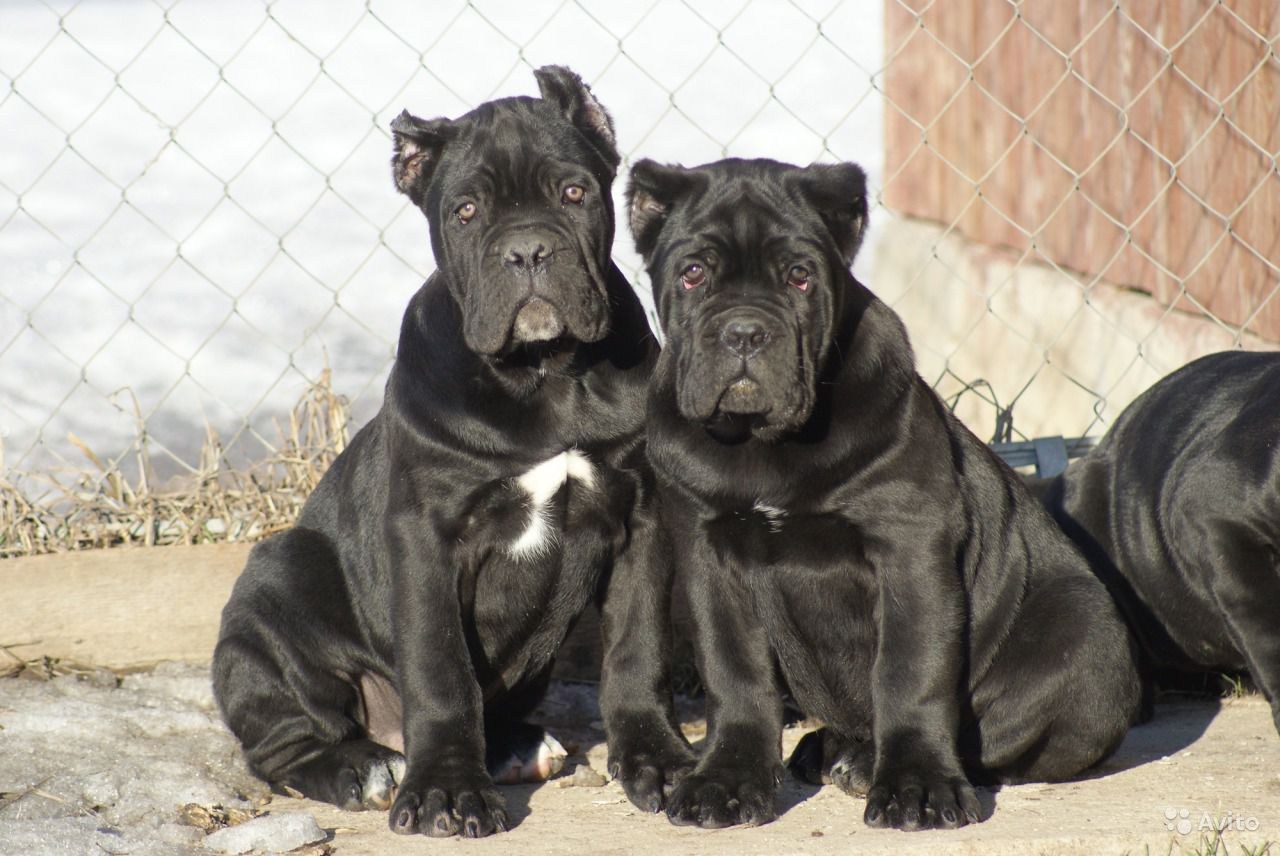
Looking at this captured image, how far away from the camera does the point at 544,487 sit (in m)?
3.78

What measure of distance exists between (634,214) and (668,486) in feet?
2.23

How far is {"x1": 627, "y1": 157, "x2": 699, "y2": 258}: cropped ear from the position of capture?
363cm

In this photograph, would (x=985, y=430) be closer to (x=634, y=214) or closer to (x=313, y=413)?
(x=313, y=413)

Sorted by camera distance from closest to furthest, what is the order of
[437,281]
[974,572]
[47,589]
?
1. [974,572]
2. [437,281]
3. [47,589]

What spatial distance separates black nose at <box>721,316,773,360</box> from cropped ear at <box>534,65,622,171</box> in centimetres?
85

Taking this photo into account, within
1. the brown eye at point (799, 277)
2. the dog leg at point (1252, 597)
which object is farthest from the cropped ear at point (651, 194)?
the dog leg at point (1252, 597)

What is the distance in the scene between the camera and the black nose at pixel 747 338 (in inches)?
131

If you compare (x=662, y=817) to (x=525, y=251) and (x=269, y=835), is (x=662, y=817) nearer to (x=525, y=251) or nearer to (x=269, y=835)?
(x=269, y=835)

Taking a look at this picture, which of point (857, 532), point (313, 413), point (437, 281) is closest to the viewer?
point (857, 532)

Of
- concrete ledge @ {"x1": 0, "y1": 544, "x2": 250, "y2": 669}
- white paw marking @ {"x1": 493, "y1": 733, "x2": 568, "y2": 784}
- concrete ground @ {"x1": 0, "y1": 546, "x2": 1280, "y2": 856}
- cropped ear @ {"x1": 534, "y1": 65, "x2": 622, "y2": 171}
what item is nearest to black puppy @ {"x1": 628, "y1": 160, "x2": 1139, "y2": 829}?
concrete ground @ {"x1": 0, "y1": 546, "x2": 1280, "y2": 856}

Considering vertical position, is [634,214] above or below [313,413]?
above

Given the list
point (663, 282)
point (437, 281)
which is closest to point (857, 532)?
point (663, 282)

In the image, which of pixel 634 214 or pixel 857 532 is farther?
pixel 634 214

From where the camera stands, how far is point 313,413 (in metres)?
5.43
